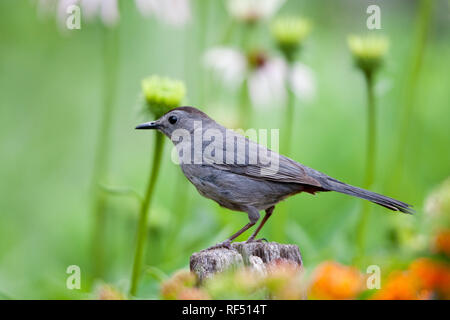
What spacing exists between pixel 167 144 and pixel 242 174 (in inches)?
113

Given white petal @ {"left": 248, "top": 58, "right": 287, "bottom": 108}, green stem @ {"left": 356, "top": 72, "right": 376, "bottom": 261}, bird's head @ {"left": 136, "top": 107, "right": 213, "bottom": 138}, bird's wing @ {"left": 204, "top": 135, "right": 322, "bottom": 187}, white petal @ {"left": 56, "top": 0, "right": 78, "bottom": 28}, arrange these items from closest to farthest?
bird's wing @ {"left": 204, "top": 135, "right": 322, "bottom": 187} → bird's head @ {"left": 136, "top": 107, "right": 213, "bottom": 138} → green stem @ {"left": 356, "top": 72, "right": 376, "bottom": 261} → white petal @ {"left": 56, "top": 0, "right": 78, "bottom": 28} → white petal @ {"left": 248, "top": 58, "right": 287, "bottom": 108}

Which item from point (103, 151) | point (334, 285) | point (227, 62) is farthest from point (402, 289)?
point (227, 62)

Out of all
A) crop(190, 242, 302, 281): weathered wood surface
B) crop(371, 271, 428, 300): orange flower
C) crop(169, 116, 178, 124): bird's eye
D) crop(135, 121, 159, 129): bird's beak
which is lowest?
crop(371, 271, 428, 300): orange flower

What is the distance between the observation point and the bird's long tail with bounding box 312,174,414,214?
3020 mm

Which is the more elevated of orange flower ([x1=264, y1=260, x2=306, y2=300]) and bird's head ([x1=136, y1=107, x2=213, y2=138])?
bird's head ([x1=136, y1=107, x2=213, y2=138])

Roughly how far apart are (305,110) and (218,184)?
458 centimetres

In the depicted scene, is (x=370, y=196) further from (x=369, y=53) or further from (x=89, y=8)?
(x=89, y=8)

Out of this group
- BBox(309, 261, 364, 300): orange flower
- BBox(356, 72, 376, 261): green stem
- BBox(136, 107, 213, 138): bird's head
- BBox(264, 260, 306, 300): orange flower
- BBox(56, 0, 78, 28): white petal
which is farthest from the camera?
BBox(56, 0, 78, 28): white petal

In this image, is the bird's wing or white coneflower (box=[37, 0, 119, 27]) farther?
white coneflower (box=[37, 0, 119, 27])

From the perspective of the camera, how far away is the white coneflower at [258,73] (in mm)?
4867

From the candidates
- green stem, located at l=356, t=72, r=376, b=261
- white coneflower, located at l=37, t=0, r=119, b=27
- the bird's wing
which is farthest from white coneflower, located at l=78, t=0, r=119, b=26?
green stem, located at l=356, t=72, r=376, b=261

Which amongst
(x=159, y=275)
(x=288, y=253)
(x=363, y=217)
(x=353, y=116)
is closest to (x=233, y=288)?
(x=288, y=253)

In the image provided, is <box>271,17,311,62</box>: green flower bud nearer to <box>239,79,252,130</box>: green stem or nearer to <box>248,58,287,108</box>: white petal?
<box>239,79,252,130</box>: green stem

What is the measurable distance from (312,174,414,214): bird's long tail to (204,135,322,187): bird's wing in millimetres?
85
